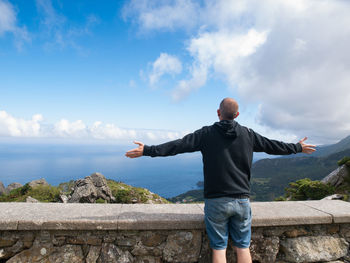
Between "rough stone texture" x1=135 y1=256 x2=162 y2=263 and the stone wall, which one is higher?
the stone wall

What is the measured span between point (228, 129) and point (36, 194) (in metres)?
10.4

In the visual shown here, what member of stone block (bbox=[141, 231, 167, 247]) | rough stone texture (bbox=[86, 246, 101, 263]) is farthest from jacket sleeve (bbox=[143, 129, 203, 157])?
rough stone texture (bbox=[86, 246, 101, 263])

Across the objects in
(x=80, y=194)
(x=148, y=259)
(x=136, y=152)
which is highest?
(x=136, y=152)

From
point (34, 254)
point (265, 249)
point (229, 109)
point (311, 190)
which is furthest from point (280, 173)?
point (34, 254)

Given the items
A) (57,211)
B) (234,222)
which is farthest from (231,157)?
(57,211)

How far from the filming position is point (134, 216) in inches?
117

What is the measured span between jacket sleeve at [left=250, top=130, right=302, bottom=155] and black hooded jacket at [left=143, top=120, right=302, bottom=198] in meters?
Answer: 0.11

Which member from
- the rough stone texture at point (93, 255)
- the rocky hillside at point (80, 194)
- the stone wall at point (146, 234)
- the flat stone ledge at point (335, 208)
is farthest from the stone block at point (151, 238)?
the rocky hillside at point (80, 194)

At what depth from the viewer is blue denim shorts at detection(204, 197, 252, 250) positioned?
8.42 feet

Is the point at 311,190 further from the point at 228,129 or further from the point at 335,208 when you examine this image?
the point at 228,129

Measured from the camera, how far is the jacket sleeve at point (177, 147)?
106 inches

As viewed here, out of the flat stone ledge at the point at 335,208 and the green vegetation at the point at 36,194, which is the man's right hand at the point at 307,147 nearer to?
the flat stone ledge at the point at 335,208

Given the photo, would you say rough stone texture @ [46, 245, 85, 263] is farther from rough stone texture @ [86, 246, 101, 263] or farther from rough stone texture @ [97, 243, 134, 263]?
rough stone texture @ [97, 243, 134, 263]

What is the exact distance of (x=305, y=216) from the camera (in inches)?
125
